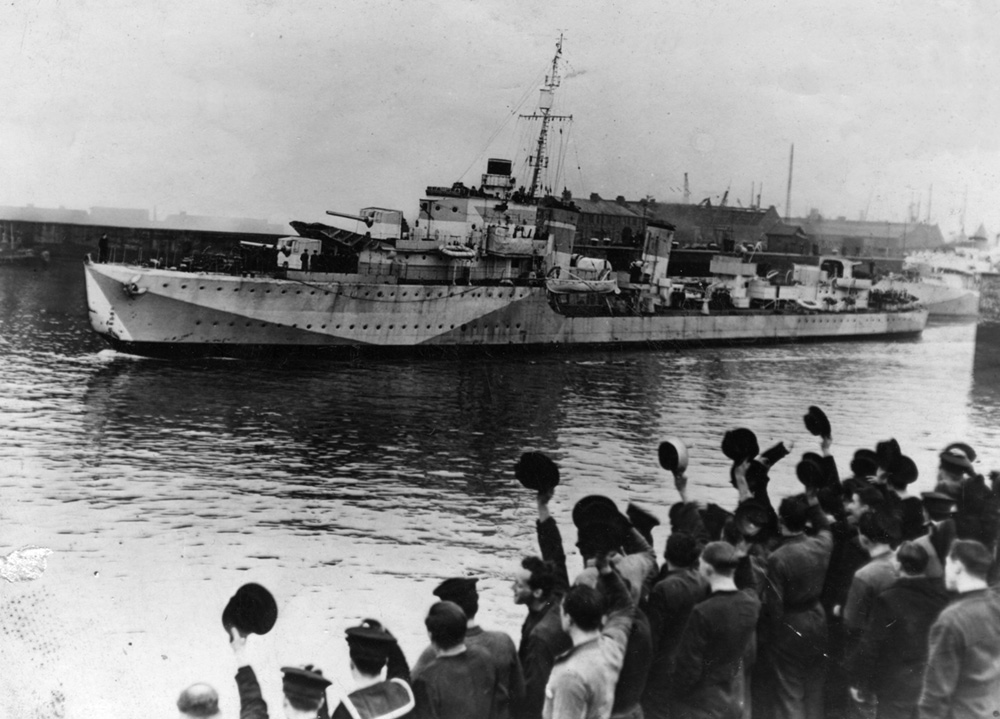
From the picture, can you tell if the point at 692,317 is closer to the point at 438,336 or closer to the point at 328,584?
the point at 438,336

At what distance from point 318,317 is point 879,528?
846 inches

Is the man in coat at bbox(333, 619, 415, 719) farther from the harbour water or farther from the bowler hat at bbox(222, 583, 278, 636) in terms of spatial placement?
the harbour water

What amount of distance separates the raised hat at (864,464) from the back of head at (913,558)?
2.36m

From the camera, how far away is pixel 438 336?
27344 mm

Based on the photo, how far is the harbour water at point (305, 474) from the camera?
7266 mm

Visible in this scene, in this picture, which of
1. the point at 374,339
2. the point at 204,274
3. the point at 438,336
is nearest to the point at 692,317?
the point at 438,336

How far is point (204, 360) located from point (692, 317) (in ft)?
69.8

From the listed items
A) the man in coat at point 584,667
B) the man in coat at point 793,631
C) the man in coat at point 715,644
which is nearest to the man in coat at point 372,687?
the man in coat at point 584,667

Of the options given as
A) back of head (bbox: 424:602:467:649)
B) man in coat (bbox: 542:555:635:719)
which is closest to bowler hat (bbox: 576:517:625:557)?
man in coat (bbox: 542:555:635:719)

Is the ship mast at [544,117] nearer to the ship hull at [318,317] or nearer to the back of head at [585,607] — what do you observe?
the ship hull at [318,317]

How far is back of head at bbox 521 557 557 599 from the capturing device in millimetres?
4285

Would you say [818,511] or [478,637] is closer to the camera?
[478,637]

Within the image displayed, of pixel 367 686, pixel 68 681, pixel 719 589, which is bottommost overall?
pixel 68 681

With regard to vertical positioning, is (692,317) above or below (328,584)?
above
